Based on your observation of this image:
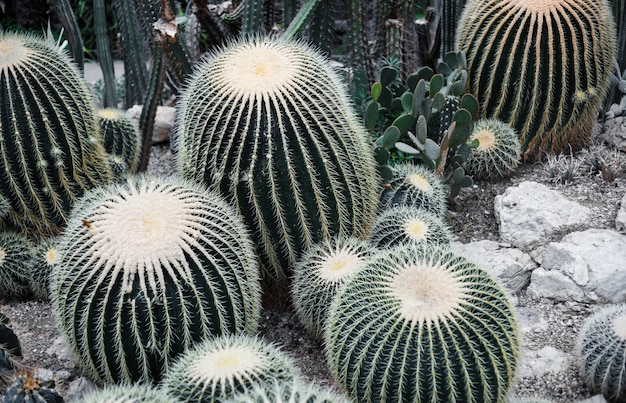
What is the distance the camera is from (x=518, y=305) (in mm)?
3680

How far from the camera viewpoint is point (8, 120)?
143 inches

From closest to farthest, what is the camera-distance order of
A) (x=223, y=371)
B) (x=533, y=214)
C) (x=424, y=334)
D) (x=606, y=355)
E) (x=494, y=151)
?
1. (x=223, y=371)
2. (x=424, y=334)
3. (x=606, y=355)
4. (x=533, y=214)
5. (x=494, y=151)

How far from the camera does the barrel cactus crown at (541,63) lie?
4410mm

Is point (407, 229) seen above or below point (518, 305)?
above

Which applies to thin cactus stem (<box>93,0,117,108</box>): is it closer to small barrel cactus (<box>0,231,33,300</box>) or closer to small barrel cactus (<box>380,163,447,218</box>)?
small barrel cactus (<box>0,231,33,300</box>)

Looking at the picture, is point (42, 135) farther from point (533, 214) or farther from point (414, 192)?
point (533, 214)

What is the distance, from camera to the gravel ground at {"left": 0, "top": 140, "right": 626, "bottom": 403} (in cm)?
318

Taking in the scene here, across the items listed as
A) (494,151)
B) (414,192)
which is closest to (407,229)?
(414,192)

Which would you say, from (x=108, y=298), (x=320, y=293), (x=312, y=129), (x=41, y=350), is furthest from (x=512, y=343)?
(x=41, y=350)

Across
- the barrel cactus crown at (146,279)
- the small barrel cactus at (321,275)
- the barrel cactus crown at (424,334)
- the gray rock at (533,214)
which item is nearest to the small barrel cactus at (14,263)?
the barrel cactus crown at (146,279)

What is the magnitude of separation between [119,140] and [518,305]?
230 cm

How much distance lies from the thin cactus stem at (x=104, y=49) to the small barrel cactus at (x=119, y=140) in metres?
1.06

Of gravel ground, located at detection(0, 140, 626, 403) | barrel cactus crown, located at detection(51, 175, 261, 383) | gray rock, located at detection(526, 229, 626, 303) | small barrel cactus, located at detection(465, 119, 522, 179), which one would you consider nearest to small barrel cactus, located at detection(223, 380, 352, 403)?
gravel ground, located at detection(0, 140, 626, 403)

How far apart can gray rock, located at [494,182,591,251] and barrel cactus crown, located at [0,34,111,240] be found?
2.10 m
